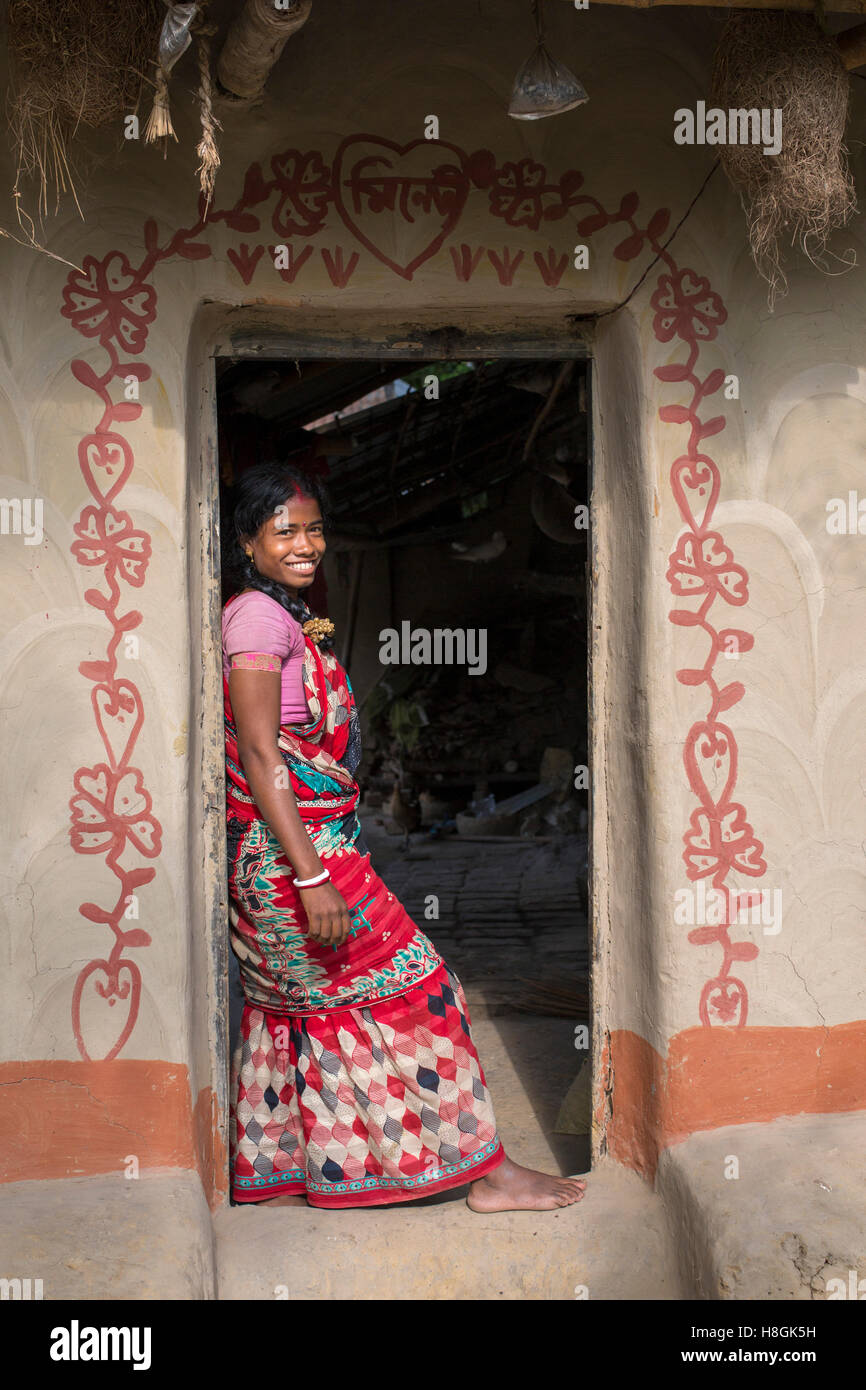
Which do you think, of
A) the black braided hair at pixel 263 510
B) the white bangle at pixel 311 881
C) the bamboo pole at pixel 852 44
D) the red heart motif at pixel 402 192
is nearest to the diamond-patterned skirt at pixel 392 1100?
the white bangle at pixel 311 881

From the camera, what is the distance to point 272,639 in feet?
9.93

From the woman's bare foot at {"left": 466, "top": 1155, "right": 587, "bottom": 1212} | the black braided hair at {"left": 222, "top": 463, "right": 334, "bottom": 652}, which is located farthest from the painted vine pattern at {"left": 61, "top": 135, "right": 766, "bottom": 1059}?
the woman's bare foot at {"left": 466, "top": 1155, "right": 587, "bottom": 1212}

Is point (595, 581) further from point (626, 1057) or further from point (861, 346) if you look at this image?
point (626, 1057)

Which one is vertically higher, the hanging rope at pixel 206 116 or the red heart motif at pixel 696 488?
the hanging rope at pixel 206 116

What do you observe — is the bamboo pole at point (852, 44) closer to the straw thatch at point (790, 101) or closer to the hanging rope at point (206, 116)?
the straw thatch at point (790, 101)

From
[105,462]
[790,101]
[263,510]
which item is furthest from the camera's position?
[263,510]

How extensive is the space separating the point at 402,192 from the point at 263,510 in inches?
34.6

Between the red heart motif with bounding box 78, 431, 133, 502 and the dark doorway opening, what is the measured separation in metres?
0.52

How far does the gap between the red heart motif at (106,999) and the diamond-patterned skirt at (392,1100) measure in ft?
1.69

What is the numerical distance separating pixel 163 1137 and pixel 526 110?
8.43 feet

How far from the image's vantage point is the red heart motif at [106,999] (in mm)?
2941

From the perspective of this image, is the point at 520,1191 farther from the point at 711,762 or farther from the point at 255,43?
the point at 255,43

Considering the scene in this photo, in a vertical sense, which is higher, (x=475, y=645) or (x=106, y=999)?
(x=475, y=645)

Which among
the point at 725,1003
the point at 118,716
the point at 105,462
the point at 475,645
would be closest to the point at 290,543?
the point at 105,462
